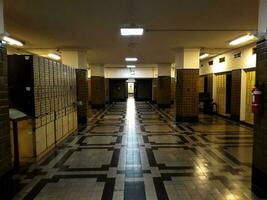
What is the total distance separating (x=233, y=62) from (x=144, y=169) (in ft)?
25.1

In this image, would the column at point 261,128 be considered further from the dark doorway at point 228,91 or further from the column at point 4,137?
the dark doorway at point 228,91

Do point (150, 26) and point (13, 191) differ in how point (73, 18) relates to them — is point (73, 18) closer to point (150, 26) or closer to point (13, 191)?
point (150, 26)

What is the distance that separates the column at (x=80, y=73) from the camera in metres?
9.70

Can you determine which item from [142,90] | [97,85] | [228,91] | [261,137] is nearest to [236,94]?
[228,91]

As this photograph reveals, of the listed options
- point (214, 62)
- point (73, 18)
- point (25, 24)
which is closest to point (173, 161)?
point (73, 18)

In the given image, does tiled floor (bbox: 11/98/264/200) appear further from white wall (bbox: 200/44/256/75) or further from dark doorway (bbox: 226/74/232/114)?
dark doorway (bbox: 226/74/232/114)

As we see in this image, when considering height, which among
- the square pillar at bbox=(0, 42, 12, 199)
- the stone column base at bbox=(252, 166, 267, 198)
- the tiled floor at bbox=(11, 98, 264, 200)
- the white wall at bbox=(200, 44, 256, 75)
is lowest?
the tiled floor at bbox=(11, 98, 264, 200)

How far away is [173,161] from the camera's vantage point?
492cm

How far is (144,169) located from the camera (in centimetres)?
444

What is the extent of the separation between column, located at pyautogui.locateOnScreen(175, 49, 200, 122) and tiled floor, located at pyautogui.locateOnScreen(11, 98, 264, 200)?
254cm

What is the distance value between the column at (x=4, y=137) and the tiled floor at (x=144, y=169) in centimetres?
28

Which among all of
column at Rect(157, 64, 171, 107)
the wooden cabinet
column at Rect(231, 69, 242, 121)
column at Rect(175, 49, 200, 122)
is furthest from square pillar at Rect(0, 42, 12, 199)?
column at Rect(157, 64, 171, 107)

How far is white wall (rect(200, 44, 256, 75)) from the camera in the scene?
343 inches

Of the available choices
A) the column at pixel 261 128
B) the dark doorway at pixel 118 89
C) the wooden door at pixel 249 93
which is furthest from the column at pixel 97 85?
the column at pixel 261 128
